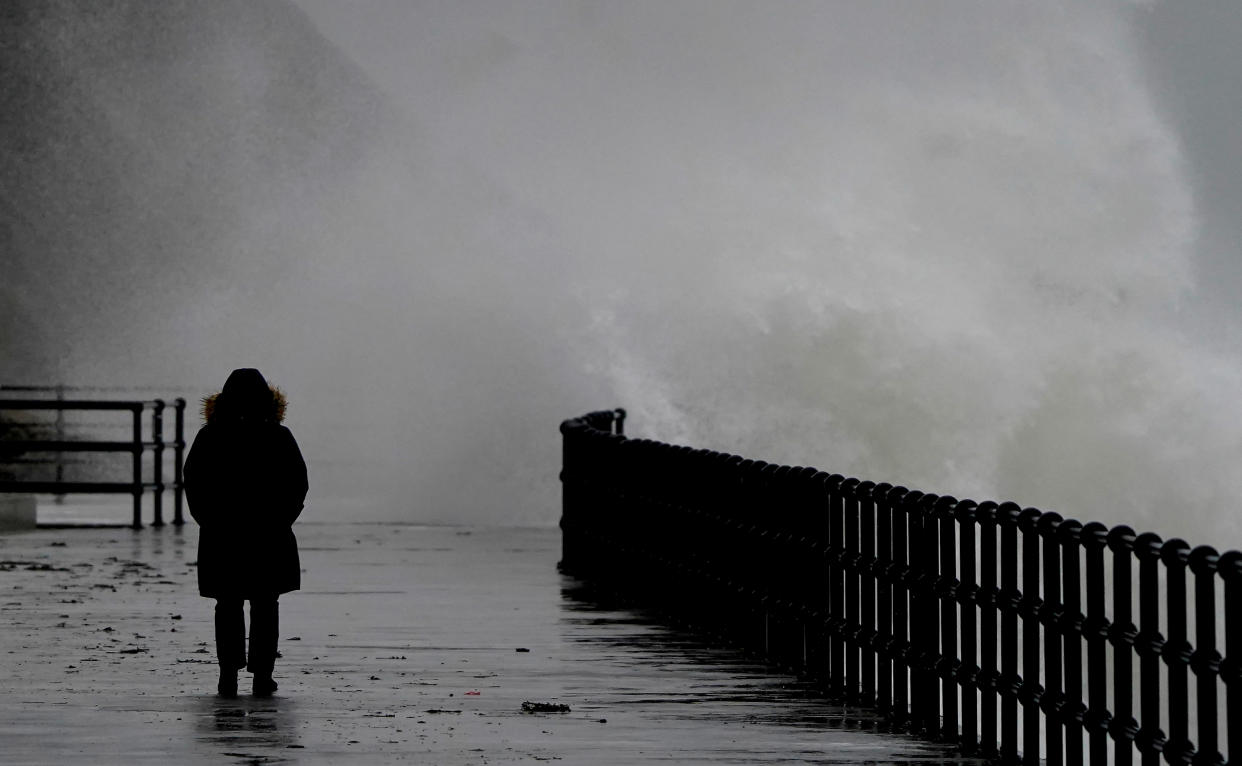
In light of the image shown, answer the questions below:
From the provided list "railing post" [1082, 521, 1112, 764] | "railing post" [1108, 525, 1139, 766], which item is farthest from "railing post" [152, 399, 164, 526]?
"railing post" [1108, 525, 1139, 766]

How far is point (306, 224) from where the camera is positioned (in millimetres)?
155875

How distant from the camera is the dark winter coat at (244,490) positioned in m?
11.1

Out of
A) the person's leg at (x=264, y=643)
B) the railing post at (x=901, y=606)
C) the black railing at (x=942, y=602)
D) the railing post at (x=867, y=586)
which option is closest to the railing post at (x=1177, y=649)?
the black railing at (x=942, y=602)

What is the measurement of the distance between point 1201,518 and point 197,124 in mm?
130546

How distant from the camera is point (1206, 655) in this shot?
23.0 ft

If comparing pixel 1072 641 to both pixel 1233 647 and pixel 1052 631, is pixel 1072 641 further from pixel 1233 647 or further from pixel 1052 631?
pixel 1233 647

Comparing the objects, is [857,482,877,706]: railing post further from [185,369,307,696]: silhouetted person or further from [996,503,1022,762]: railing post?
[185,369,307,696]: silhouetted person

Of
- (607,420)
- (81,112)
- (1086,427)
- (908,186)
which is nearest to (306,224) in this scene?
(81,112)

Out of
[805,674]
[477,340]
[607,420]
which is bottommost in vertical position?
[805,674]

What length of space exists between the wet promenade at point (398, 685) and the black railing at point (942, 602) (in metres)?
0.27

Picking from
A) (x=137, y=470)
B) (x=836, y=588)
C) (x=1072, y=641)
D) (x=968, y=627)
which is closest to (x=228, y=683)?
(x=836, y=588)

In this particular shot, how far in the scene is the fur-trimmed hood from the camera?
436 inches

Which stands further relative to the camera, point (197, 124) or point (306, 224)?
point (197, 124)

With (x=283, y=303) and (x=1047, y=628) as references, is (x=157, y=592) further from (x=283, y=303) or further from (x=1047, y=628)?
(x=283, y=303)
